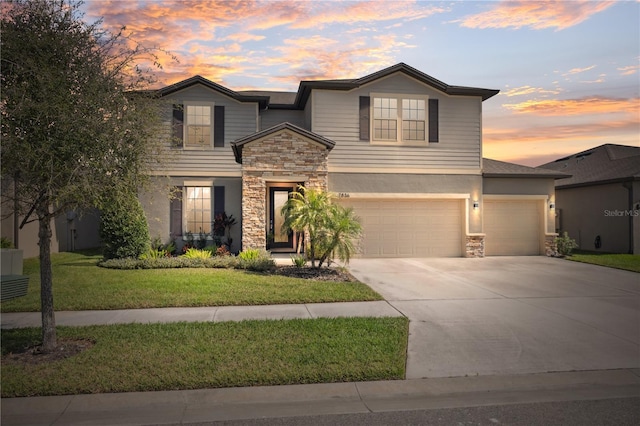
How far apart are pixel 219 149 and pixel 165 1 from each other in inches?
282

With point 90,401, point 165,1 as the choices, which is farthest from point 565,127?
point 90,401

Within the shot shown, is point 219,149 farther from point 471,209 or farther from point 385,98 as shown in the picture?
point 471,209

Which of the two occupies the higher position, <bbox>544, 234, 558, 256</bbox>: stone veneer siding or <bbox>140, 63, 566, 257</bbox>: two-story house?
<bbox>140, 63, 566, 257</bbox>: two-story house

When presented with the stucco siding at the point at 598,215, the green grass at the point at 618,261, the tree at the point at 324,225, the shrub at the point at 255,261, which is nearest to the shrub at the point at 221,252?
the shrub at the point at 255,261

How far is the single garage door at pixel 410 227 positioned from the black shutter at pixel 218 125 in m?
5.51

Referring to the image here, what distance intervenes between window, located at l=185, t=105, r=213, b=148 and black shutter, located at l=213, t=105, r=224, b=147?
165mm

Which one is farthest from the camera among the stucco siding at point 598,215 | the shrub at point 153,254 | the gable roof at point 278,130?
the stucco siding at point 598,215

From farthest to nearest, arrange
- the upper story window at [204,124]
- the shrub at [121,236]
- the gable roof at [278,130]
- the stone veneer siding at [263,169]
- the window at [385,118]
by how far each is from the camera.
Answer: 1. the upper story window at [204,124]
2. the window at [385,118]
3. the stone veneer siding at [263,169]
4. the gable roof at [278,130]
5. the shrub at [121,236]

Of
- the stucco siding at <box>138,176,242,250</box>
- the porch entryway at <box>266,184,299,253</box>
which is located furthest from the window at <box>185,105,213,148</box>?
the porch entryway at <box>266,184,299,253</box>

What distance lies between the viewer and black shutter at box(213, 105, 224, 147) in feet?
56.2

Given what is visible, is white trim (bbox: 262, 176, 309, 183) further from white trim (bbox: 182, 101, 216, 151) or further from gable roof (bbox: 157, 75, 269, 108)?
gable roof (bbox: 157, 75, 269, 108)

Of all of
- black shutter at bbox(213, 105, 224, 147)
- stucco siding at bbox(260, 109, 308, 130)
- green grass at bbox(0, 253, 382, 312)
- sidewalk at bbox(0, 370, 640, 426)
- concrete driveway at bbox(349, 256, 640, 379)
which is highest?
stucco siding at bbox(260, 109, 308, 130)

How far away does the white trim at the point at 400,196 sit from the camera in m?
16.2

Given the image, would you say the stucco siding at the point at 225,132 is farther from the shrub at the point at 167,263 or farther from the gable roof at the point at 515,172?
the gable roof at the point at 515,172
